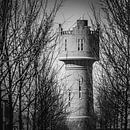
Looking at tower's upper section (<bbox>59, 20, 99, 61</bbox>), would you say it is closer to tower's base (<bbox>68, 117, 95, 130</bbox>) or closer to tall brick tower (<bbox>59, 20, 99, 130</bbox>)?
tall brick tower (<bbox>59, 20, 99, 130</bbox>)

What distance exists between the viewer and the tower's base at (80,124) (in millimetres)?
59312

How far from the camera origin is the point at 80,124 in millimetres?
59969

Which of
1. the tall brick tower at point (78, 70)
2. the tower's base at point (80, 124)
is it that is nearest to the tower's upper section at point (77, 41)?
the tall brick tower at point (78, 70)

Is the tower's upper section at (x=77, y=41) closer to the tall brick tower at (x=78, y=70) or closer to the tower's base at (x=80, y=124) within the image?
the tall brick tower at (x=78, y=70)

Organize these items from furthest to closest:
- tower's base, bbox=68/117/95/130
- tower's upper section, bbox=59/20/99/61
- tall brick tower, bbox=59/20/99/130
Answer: tower's upper section, bbox=59/20/99/61 → tall brick tower, bbox=59/20/99/130 → tower's base, bbox=68/117/95/130

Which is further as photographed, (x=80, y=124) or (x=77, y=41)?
(x=77, y=41)

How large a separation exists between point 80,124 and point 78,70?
702 cm

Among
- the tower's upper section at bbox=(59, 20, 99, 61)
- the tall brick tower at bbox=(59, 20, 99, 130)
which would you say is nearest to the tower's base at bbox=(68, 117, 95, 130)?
the tall brick tower at bbox=(59, 20, 99, 130)

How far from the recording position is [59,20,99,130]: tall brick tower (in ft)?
195

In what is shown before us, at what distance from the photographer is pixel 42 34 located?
12.8 meters

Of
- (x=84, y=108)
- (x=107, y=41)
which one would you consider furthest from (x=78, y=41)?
(x=107, y=41)

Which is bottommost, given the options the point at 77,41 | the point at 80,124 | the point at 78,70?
the point at 80,124

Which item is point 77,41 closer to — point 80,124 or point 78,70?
point 78,70

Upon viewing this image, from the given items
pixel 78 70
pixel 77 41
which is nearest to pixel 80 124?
pixel 78 70
